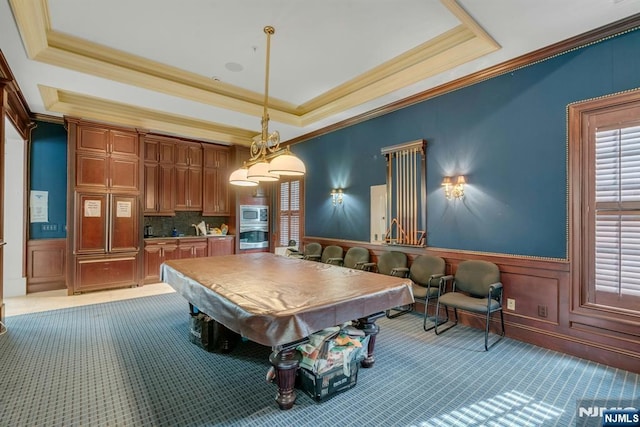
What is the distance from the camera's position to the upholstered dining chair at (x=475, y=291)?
318 cm

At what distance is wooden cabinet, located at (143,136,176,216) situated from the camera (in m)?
6.15

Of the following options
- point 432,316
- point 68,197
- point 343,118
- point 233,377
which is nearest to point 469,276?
point 432,316

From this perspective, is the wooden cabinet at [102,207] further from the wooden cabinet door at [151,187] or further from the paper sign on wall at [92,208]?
the wooden cabinet door at [151,187]

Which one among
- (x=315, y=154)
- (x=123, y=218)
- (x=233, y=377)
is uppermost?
(x=315, y=154)

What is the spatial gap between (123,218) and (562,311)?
6.66m

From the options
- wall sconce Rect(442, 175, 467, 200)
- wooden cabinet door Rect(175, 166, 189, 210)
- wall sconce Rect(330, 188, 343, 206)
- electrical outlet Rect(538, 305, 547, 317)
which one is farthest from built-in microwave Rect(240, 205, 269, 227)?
electrical outlet Rect(538, 305, 547, 317)

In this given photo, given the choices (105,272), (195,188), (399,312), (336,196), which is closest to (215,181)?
(195,188)

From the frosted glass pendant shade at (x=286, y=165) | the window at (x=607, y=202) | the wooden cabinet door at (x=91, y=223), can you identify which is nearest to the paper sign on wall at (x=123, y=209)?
the wooden cabinet door at (x=91, y=223)

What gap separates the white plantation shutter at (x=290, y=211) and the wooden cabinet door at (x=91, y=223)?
11.2ft

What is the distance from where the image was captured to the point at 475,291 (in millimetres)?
3539

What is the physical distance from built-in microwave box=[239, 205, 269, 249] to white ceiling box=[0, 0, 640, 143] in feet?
8.82

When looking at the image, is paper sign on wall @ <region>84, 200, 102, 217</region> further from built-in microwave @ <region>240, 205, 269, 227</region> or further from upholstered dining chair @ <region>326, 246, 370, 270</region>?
upholstered dining chair @ <region>326, 246, 370, 270</region>

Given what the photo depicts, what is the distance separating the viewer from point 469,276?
3.62 meters

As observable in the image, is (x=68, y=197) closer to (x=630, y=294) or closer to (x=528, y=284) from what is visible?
(x=528, y=284)
